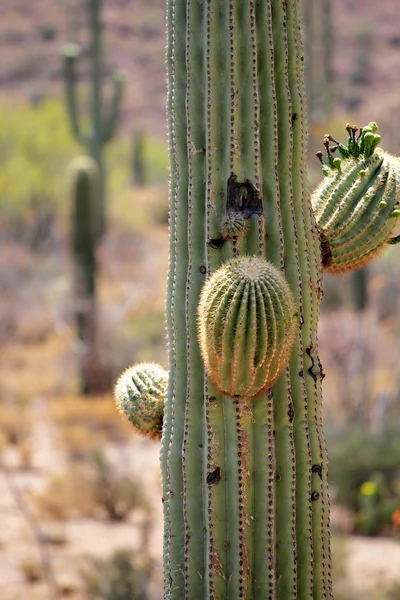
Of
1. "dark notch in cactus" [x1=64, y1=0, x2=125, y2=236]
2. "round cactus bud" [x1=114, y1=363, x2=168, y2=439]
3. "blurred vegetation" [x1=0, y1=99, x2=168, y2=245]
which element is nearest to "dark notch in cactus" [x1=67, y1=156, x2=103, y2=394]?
"dark notch in cactus" [x1=64, y1=0, x2=125, y2=236]

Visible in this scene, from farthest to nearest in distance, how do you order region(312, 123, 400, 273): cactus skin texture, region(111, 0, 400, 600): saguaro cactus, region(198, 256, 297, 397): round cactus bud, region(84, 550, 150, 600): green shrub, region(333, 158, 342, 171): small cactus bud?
1. region(84, 550, 150, 600): green shrub
2. region(333, 158, 342, 171): small cactus bud
3. region(312, 123, 400, 273): cactus skin texture
4. region(111, 0, 400, 600): saguaro cactus
5. region(198, 256, 297, 397): round cactus bud

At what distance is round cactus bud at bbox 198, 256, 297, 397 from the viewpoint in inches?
128

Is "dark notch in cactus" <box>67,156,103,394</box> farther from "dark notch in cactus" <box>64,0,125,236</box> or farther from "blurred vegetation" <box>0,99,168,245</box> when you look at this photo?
"blurred vegetation" <box>0,99,168,245</box>

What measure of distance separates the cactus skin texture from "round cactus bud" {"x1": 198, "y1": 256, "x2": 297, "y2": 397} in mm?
572

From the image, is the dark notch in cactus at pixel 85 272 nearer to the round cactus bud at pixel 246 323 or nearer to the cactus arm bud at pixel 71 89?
the cactus arm bud at pixel 71 89

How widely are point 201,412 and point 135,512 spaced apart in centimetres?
807

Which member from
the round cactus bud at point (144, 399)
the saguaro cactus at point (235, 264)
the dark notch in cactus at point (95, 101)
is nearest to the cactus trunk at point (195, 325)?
the saguaro cactus at point (235, 264)

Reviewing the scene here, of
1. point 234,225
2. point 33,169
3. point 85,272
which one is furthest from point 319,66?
point 234,225

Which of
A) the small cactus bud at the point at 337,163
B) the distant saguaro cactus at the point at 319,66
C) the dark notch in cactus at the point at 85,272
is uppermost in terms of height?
the distant saguaro cactus at the point at 319,66

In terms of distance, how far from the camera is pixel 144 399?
404cm

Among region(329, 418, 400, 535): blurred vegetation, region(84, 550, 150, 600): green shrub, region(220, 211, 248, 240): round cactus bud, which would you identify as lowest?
region(84, 550, 150, 600): green shrub

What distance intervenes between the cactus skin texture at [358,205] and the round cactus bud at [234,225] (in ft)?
1.51

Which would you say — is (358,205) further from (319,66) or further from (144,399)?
(319,66)

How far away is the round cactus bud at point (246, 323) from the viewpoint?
128 inches
